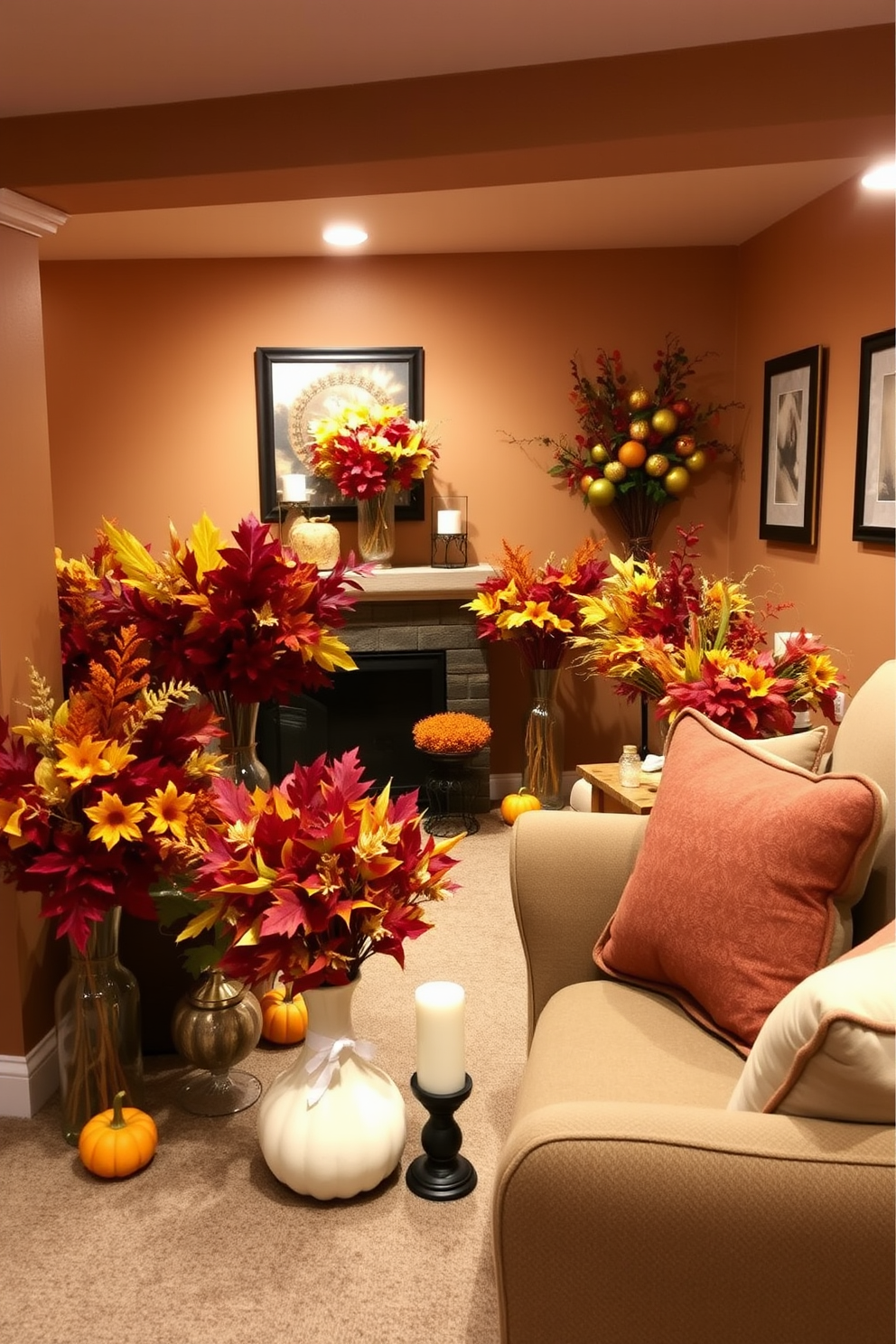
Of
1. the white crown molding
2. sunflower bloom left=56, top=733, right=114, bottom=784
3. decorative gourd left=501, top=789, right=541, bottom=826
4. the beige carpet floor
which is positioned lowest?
the beige carpet floor

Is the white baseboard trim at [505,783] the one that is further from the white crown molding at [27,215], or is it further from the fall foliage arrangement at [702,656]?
the white crown molding at [27,215]

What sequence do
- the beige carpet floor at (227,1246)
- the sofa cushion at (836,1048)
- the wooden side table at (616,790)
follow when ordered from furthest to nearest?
the wooden side table at (616,790)
the beige carpet floor at (227,1246)
the sofa cushion at (836,1048)

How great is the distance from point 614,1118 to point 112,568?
1681 mm

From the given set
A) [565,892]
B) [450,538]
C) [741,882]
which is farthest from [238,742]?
[450,538]

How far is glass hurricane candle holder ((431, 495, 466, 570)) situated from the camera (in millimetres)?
4500

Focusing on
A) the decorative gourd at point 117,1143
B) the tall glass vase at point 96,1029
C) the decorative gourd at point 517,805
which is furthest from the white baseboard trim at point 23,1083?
the decorative gourd at point 517,805

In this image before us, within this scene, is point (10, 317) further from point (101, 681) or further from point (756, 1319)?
point (756, 1319)

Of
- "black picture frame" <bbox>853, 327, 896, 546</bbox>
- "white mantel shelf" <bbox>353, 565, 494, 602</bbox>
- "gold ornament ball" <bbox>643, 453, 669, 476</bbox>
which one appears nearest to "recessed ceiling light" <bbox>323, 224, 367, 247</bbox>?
"white mantel shelf" <bbox>353, 565, 494, 602</bbox>

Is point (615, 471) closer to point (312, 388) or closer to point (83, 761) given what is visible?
point (312, 388)

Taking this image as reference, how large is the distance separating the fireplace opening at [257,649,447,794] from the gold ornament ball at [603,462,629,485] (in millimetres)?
1141

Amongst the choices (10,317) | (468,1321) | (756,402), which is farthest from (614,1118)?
(756,402)

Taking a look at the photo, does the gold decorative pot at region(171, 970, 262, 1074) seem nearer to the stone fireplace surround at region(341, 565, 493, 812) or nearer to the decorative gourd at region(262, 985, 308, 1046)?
the decorative gourd at region(262, 985, 308, 1046)

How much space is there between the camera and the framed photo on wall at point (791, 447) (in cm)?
376

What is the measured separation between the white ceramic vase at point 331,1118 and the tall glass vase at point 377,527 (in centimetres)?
268
